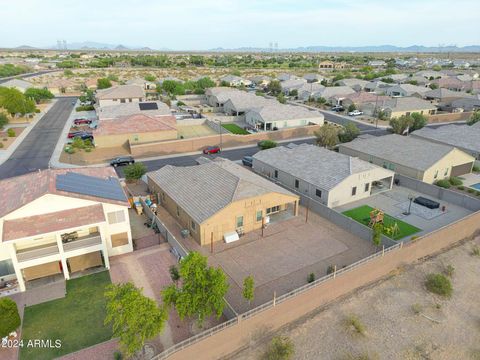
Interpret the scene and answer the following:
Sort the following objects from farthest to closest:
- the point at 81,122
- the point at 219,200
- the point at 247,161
A: the point at 81,122 < the point at 247,161 < the point at 219,200

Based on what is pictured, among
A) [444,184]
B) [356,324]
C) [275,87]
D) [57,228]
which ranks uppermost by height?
[275,87]

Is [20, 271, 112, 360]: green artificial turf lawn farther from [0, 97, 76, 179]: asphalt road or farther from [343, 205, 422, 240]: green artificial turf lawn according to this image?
[0, 97, 76, 179]: asphalt road

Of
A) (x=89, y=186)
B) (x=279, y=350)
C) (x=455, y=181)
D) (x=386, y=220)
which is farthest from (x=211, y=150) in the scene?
(x=279, y=350)

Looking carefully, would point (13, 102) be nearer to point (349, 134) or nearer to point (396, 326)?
point (349, 134)

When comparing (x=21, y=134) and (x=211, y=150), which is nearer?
(x=211, y=150)

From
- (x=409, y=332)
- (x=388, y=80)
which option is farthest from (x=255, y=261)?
(x=388, y=80)

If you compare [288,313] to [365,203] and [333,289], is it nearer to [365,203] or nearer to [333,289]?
[333,289]

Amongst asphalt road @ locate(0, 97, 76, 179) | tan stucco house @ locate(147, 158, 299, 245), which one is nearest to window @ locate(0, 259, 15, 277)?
tan stucco house @ locate(147, 158, 299, 245)
